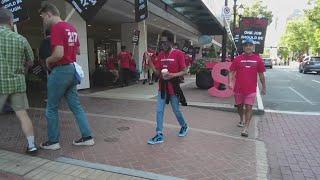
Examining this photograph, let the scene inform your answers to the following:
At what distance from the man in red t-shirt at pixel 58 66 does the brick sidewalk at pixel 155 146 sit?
44 cm

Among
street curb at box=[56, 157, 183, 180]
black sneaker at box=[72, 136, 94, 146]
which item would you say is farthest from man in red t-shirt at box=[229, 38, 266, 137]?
street curb at box=[56, 157, 183, 180]

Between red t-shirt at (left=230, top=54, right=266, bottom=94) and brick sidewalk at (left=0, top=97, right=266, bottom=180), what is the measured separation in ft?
2.84

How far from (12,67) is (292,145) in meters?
4.65

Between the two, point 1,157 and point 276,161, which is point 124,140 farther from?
point 276,161

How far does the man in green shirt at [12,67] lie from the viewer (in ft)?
17.5

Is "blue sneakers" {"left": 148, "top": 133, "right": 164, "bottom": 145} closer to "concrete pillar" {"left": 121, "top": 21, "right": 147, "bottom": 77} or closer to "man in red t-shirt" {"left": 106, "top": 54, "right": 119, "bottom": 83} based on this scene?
"man in red t-shirt" {"left": 106, "top": 54, "right": 119, "bottom": 83}

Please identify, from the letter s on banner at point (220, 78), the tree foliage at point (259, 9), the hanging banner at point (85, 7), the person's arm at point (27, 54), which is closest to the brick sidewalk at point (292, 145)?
the letter s on banner at point (220, 78)

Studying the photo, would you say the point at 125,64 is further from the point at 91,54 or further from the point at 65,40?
the point at 91,54

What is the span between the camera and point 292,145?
283 inches

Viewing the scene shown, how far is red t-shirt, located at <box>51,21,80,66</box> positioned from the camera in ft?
17.9

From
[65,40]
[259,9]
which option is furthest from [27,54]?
[259,9]

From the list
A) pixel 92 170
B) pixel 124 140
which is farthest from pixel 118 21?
pixel 92 170

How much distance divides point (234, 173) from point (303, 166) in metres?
1.31

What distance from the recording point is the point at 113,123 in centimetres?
792
